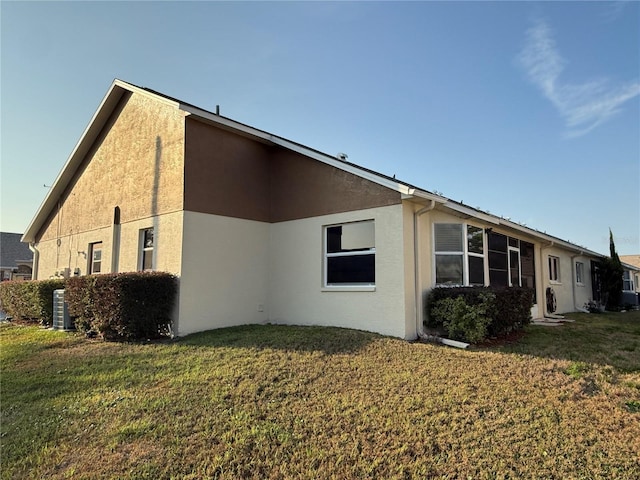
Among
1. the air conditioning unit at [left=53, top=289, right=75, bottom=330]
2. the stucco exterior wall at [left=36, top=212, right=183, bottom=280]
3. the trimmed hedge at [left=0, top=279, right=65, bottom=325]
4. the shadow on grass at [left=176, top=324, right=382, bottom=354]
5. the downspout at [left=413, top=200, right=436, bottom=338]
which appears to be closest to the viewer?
the shadow on grass at [left=176, top=324, right=382, bottom=354]

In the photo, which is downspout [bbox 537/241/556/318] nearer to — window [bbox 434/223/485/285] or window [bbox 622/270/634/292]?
window [bbox 434/223/485/285]

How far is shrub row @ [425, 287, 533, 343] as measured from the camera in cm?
840

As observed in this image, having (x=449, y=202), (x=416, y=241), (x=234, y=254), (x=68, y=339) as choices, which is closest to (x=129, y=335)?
(x=68, y=339)

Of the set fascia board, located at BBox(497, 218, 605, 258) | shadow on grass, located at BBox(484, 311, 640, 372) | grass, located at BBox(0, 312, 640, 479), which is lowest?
grass, located at BBox(0, 312, 640, 479)

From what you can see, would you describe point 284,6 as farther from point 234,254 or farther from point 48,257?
point 48,257

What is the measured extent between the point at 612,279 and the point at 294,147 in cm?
2030

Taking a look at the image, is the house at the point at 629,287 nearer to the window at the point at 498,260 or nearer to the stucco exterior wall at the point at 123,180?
the window at the point at 498,260

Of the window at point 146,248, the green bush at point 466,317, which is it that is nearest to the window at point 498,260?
the green bush at point 466,317

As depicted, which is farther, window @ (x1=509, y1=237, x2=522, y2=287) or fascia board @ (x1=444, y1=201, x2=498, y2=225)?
window @ (x1=509, y1=237, x2=522, y2=287)

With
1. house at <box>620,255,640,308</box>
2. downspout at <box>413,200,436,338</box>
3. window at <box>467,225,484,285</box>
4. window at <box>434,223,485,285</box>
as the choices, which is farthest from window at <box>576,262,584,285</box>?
downspout at <box>413,200,436,338</box>

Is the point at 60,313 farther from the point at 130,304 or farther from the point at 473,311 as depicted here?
the point at 473,311

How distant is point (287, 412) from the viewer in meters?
5.09

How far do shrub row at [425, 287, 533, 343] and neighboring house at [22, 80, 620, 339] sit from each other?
1.35ft

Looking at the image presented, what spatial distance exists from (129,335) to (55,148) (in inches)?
423
